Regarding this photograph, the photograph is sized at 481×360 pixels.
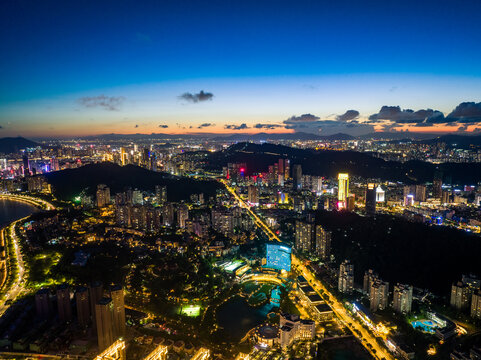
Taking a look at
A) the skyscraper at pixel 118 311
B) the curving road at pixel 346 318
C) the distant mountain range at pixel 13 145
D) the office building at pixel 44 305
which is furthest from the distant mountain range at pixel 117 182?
the distant mountain range at pixel 13 145

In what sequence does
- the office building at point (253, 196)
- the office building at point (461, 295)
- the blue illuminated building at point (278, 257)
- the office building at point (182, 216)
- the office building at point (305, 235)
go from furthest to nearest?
the office building at point (253, 196) → the office building at point (182, 216) → the office building at point (305, 235) → the blue illuminated building at point (278, 257) → the office building at point (461, 295)

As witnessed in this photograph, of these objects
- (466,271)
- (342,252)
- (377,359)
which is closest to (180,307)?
(377,359)

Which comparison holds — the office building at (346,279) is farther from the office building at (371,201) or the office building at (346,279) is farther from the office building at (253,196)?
the office building at (253,196)

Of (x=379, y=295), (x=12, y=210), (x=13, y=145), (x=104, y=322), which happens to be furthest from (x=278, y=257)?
(x=13, y=145)

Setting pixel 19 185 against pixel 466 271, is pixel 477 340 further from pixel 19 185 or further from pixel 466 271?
pixel 19 185

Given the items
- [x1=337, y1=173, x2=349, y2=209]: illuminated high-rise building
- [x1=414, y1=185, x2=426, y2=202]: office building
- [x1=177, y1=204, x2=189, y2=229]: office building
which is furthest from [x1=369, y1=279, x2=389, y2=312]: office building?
[x1=414, y1=185, x2=426, y2=202]: office building

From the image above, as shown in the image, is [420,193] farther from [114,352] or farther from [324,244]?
[114,352]
